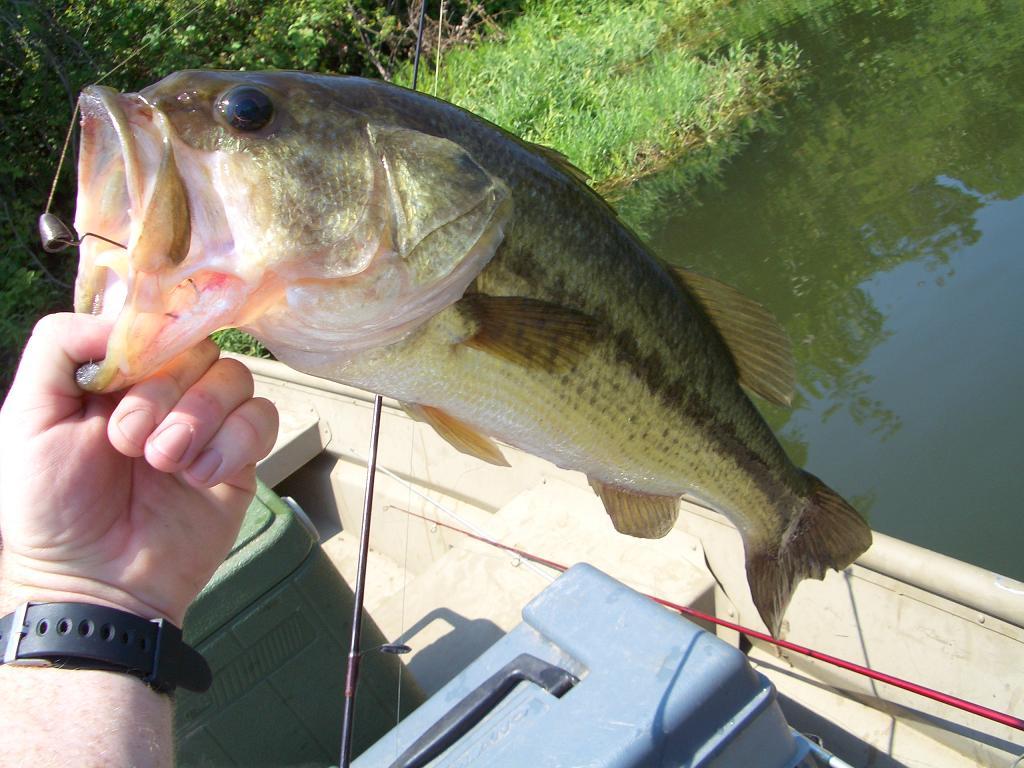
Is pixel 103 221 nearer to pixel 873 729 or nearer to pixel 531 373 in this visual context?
pixel 531 373

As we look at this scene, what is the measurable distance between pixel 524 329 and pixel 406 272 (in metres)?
0.23

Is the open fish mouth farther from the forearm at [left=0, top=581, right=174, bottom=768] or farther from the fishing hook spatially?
the forearm at [left=0, top=581, right=174, bottom=768]

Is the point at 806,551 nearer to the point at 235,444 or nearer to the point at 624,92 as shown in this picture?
the point at 235,444

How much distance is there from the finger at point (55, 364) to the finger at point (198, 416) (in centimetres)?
19

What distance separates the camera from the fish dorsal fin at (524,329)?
142 cm

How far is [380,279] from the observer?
1.35 m

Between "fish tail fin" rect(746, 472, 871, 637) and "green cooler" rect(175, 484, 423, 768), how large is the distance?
1.41 meters

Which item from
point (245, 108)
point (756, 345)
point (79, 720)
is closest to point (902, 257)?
point (756, 345)

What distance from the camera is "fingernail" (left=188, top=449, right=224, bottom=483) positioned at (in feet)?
4.50

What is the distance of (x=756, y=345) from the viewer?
1899 mm

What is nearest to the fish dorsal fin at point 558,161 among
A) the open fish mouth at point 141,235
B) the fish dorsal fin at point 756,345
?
the fish dorsal fin at point 756,345

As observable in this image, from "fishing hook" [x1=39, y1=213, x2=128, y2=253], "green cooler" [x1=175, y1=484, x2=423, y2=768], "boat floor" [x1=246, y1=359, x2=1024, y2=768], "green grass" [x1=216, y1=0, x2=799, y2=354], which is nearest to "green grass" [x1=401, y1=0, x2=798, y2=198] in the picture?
"green grass" [x1=216, y1=0, x2=799, y2=354]

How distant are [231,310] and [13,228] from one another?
356 inches

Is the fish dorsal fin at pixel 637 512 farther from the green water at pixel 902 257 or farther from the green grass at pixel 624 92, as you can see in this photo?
the green grass at pixel 624 92
